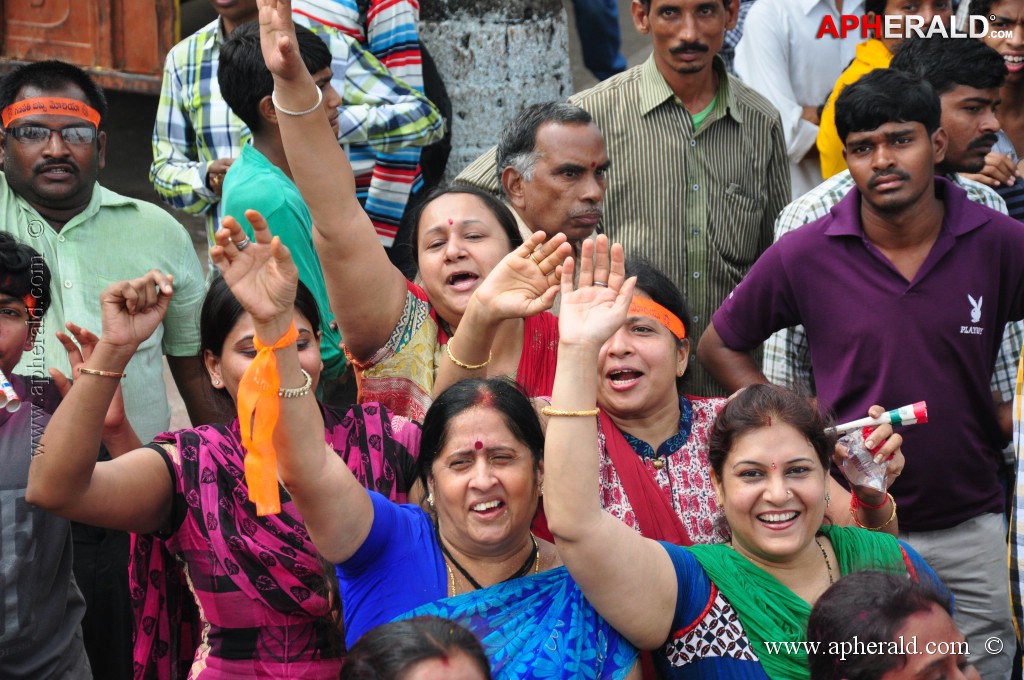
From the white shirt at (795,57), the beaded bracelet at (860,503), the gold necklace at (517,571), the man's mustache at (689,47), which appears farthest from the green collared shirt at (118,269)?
the white shirt at (795,57)

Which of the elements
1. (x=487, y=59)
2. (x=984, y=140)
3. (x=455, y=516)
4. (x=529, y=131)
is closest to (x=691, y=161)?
(x=529, y=131)

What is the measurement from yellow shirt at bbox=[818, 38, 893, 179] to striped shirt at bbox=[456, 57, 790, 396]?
240 mm

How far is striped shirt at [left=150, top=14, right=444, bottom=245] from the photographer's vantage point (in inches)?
179

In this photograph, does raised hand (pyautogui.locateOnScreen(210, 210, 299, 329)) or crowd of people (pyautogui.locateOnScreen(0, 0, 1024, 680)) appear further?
crowd of people (pyautogui.locateOnScreen(0, 0, 1024, 680))

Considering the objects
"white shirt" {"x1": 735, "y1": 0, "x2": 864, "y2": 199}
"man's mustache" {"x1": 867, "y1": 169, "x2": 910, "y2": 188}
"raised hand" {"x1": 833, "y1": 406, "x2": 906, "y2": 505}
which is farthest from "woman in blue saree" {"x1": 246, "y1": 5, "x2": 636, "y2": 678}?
"white shirt" {"x1": 735, "y1": 0, "x2": 864, "y2": 199}

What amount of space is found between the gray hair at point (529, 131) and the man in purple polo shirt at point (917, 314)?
75cm

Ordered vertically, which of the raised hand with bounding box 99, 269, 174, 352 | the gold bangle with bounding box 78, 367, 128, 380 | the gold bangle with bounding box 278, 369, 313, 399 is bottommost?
Result: the gold bangle with bounding box 278, 369, 313, 399

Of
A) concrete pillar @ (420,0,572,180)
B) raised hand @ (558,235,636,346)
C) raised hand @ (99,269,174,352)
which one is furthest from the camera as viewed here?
concrete pillar @ (420,0,572,180)

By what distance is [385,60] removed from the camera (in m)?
4.89

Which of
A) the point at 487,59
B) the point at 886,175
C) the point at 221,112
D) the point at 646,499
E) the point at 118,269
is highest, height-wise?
the point at 487,59

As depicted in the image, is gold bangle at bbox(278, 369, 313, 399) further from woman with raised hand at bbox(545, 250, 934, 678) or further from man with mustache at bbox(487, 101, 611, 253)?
man with mustache at bbox(487, 101, 611, 253)

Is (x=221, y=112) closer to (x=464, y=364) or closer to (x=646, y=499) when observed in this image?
(x=464, y=364)

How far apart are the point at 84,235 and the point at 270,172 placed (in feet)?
1.95

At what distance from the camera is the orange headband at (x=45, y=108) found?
3805 mm
